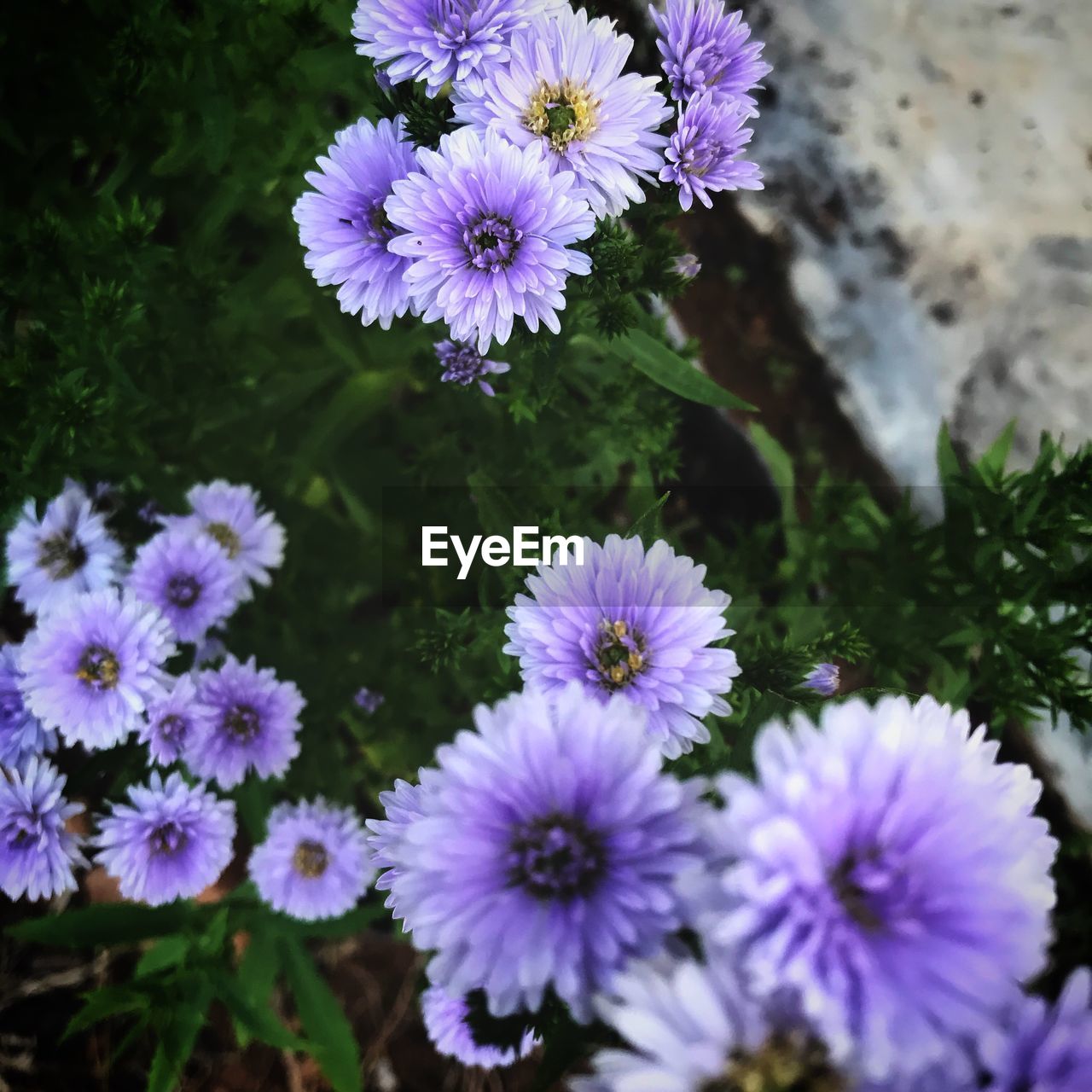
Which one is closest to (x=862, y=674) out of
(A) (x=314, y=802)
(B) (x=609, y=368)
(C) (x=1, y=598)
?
(B) (x=609, y=368)

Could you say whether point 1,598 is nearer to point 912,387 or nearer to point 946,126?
point 912,387

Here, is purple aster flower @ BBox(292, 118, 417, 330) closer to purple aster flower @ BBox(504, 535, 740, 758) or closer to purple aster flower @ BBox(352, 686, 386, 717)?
purple aster flower @ BBox(504, 535, 740, 758)

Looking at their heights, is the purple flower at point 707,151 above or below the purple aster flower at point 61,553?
above

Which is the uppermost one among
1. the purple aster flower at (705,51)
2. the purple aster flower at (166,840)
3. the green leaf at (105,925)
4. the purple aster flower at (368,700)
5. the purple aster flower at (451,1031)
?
the purple aster flower at (705,51)

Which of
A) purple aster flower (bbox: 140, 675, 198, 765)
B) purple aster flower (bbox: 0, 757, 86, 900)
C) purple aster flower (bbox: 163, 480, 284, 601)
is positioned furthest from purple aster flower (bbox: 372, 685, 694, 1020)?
purple aster flower (bbox: 163, 480, 284, 601)

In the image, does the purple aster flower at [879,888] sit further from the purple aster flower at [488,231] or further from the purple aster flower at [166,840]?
the purple aster flower at [166,840]

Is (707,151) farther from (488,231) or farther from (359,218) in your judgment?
(359,218)

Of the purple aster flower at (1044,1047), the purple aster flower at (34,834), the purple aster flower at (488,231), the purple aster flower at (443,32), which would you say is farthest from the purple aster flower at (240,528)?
the purple aster flower at (1044,1047)
